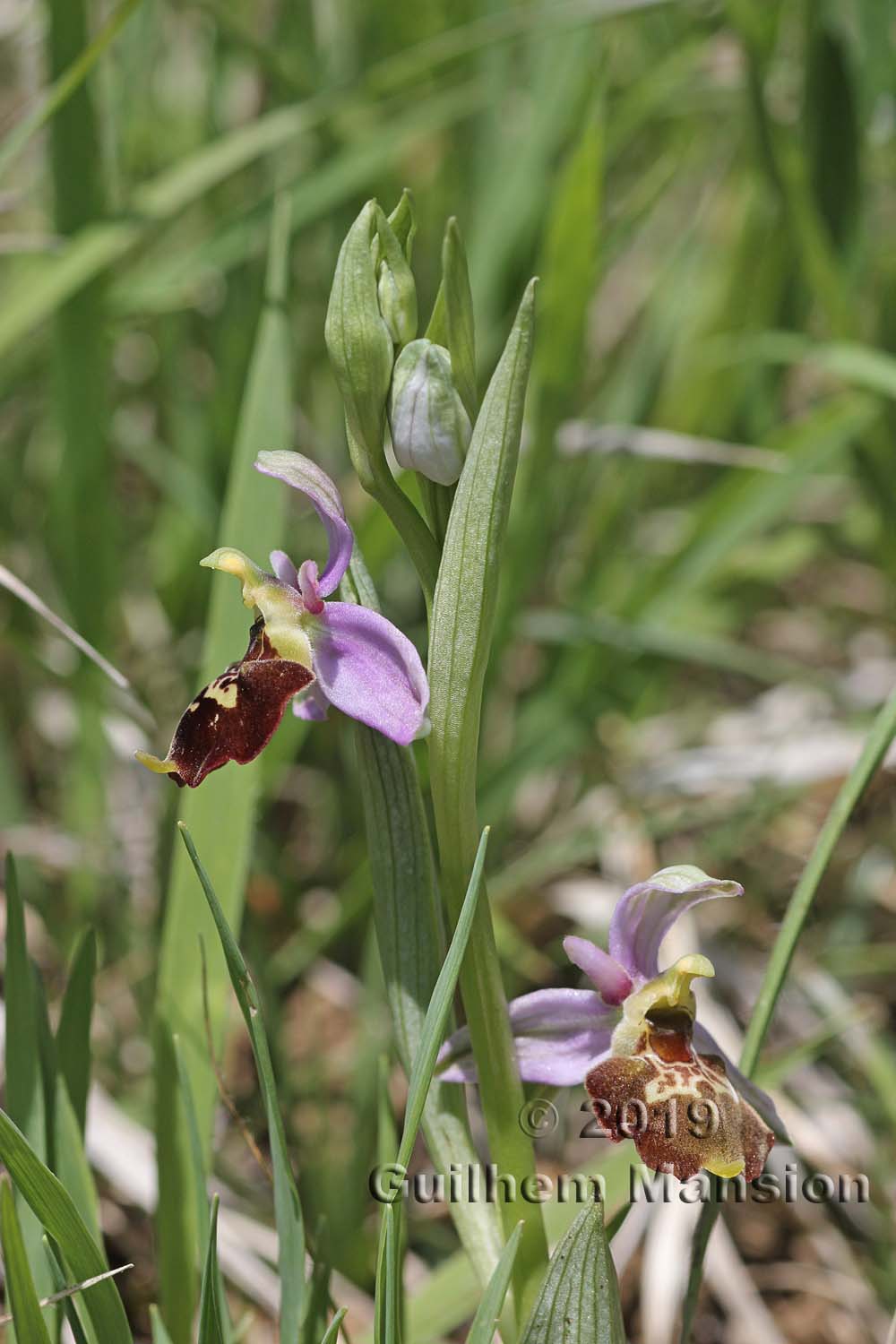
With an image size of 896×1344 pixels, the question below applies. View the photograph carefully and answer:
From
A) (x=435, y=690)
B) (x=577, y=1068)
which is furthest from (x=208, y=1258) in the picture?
(x=435, y=690)

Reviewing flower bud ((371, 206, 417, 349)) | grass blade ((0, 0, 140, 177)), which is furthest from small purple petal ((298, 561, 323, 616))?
grass blade ((0, 0, 140, 177))

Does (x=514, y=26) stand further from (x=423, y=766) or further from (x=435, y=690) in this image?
(x=435, y=690)

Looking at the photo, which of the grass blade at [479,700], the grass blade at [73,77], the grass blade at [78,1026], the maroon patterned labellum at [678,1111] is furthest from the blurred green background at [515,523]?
the maroon patterned labellum at [678,1111]

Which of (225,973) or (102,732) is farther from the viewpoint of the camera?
(102,732)

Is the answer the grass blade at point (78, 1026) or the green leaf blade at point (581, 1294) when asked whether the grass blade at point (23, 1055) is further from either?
the green leaf blade at point (581, 1294)

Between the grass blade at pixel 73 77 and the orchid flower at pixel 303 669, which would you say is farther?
the grass blade at pixel 73 77
